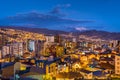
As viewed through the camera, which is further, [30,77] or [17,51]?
[17,51]

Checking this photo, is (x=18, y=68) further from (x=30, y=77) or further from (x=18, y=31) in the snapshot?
(x=18, y=31)

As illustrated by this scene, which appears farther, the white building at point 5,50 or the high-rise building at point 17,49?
the high-rise building at point 17,49

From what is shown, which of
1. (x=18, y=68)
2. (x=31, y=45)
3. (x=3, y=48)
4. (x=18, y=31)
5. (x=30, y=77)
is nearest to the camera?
(x=30, y=77)

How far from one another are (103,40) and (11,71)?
4521 cm

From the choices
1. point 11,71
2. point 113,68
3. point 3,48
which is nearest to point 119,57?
point 113,68

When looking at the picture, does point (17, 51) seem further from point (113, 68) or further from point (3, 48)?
point (113, 68)

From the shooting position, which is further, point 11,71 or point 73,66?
point 73,66

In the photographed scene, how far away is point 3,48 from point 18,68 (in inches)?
531

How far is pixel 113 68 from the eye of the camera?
54.9 ft

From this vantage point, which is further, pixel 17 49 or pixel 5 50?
pixel 17 49

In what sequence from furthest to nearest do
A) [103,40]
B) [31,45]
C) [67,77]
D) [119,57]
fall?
1. [103,40]
2. [31,45]
3. [119,57]
4. [67,77]

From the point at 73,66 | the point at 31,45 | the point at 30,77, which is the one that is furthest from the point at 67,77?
the point at 31,45

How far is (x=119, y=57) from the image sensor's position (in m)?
16.5

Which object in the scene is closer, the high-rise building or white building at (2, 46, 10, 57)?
white building at (2, 46, 10, 57)
